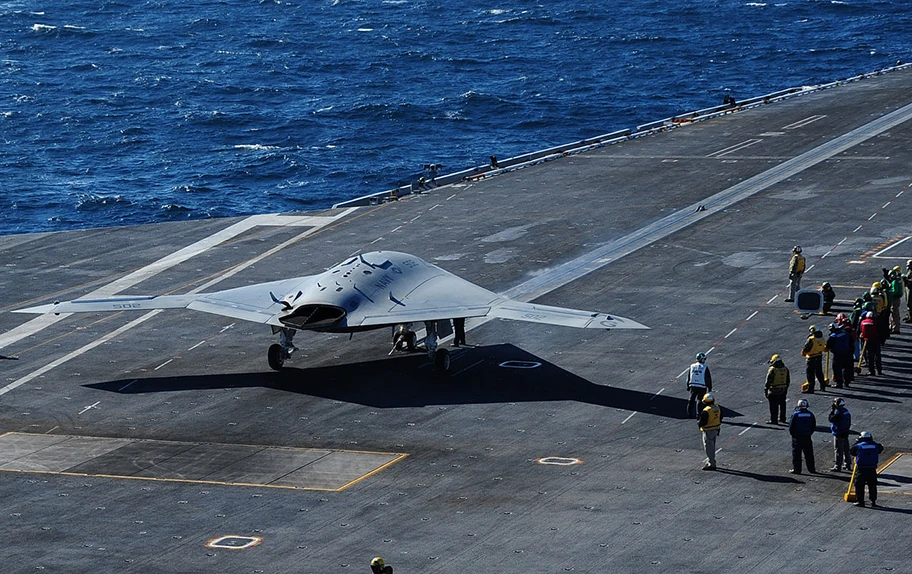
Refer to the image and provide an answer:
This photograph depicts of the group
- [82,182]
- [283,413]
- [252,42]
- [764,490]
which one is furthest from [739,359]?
[252,42]

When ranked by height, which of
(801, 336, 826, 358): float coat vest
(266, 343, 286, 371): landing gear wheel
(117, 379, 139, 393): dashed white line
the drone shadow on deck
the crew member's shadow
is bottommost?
the crew member's shadow

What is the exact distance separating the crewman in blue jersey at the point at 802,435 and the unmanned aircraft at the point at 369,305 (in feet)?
26.0

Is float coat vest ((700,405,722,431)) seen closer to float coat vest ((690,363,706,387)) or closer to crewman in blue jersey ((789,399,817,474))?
crewman in blue jersey ((789,399,817,474))

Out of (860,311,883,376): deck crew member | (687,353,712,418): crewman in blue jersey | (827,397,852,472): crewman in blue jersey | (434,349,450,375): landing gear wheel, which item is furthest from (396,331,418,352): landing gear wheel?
(827,397,852,472): crewman in blue jersey

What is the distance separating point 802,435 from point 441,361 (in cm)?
1377

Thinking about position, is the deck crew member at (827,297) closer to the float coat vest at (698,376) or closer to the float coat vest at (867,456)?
the float coat vest at (698,376)

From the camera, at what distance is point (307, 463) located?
123ft

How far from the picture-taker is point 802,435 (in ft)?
113

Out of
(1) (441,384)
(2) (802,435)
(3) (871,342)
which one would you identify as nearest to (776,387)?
(2) (802,435)

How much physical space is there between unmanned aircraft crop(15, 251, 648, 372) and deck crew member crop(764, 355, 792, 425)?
475 centimetres

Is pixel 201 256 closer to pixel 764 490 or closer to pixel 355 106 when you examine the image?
pixel 764 490

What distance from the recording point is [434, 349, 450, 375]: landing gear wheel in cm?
4466

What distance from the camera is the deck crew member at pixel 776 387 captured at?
126 feet

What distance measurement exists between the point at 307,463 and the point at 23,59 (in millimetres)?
136031
